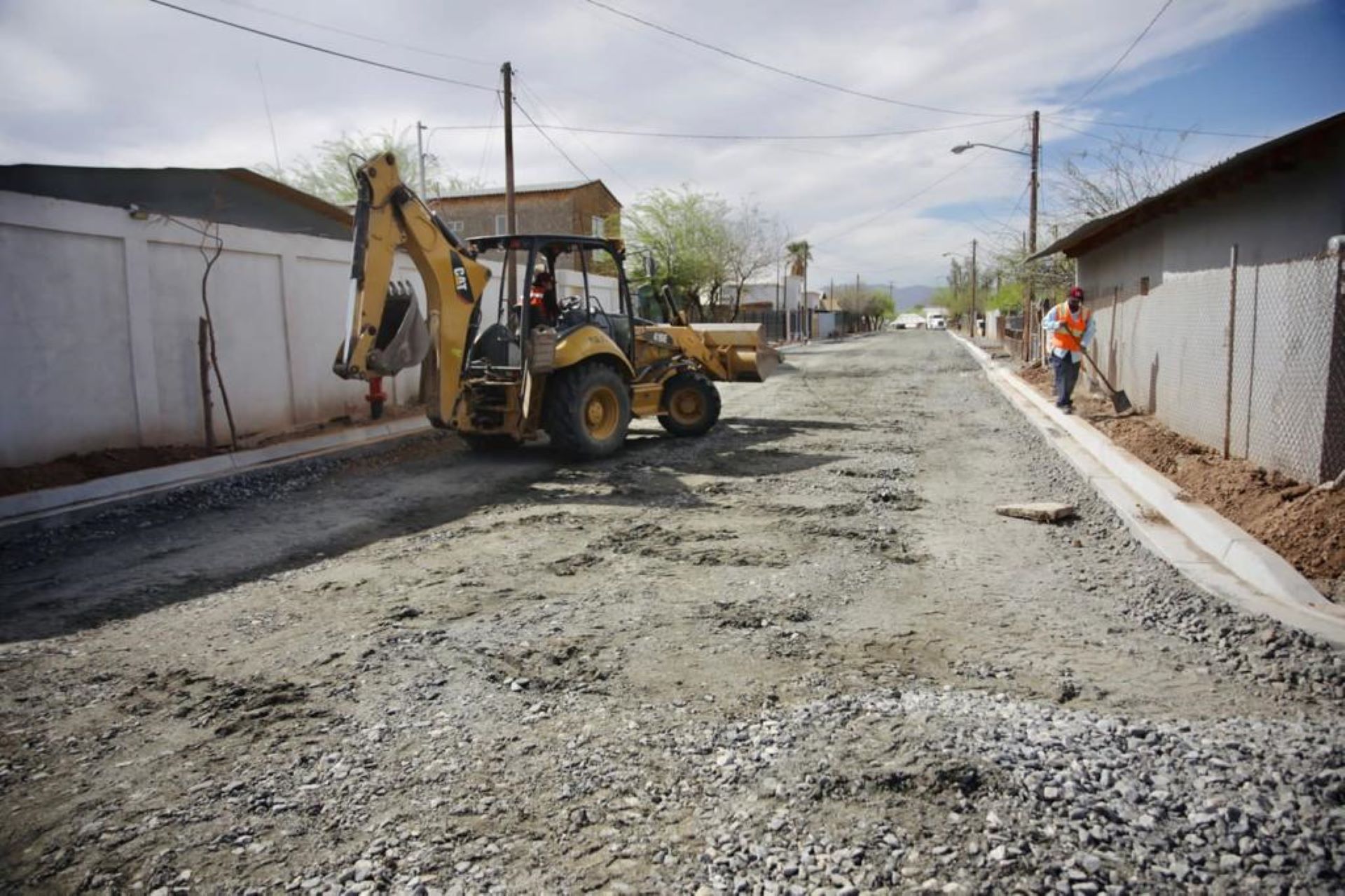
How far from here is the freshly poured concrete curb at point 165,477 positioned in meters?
6.92

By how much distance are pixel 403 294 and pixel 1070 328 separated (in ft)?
31.0

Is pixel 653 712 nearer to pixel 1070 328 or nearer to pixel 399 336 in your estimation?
pixel 399 336

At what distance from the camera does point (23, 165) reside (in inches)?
390

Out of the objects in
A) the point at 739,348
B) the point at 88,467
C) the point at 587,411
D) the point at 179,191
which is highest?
the point at 179,191

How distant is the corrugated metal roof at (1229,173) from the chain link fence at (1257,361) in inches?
31.5

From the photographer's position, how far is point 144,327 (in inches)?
371

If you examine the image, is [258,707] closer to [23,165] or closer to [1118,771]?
[1118,771]

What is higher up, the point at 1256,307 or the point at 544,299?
the point at 544,299

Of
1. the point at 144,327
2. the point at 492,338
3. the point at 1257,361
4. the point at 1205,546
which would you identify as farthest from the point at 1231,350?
the point at 144,327

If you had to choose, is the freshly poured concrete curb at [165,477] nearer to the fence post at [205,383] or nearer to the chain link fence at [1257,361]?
the fence post at [205,383]

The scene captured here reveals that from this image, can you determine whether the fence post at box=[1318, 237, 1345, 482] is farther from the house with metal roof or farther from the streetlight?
the streetlight

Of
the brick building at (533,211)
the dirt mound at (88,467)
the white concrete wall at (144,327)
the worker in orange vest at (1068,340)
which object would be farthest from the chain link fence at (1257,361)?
the brick building at (533,211)

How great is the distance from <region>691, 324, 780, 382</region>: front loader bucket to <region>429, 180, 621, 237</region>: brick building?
103 ft

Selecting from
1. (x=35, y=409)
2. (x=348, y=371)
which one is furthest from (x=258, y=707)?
(x=35, y=409)
